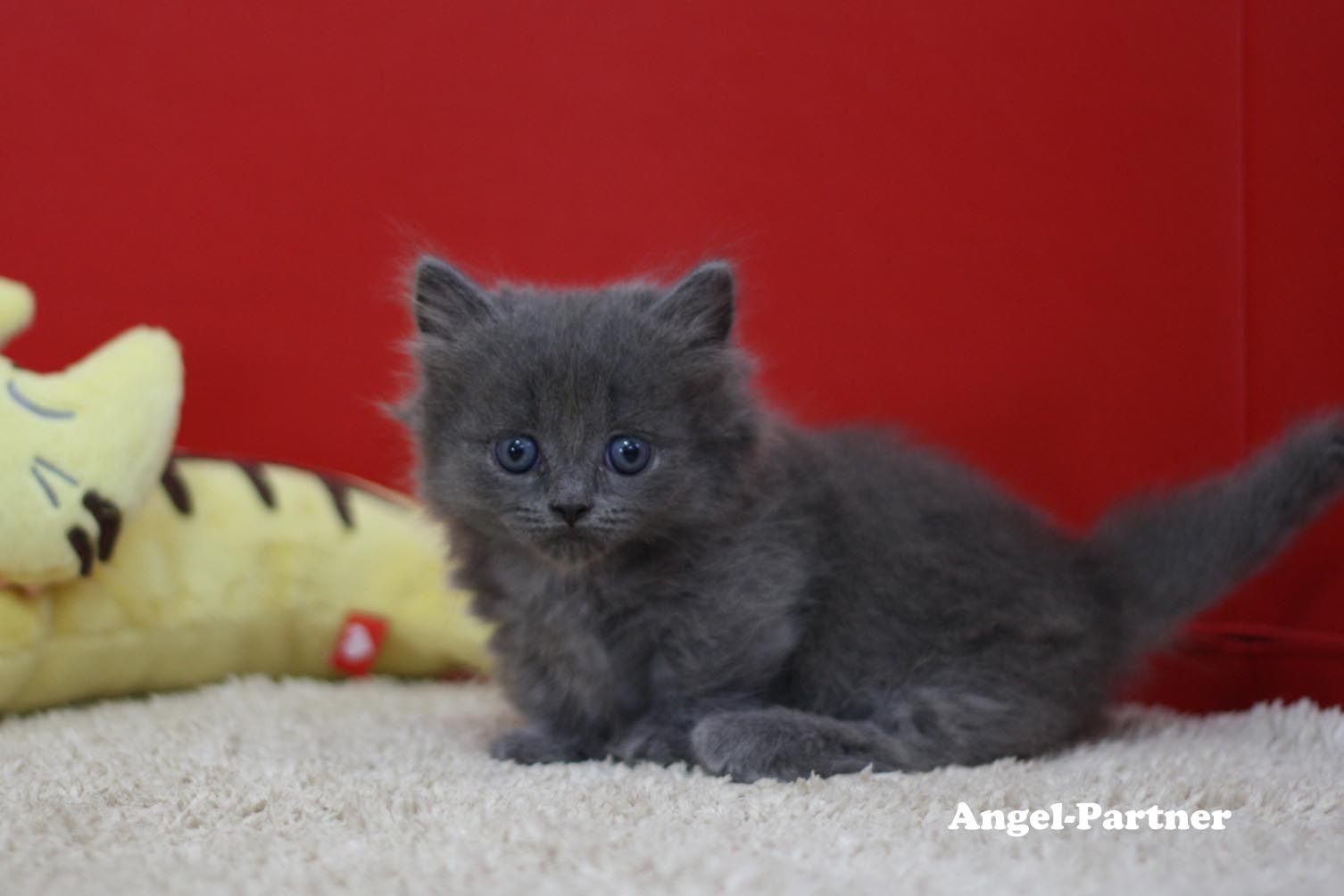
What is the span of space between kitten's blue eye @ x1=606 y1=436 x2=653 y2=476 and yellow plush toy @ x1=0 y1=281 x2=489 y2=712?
1.25 feet

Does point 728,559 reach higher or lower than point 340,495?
higher

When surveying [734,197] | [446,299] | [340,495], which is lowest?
[340,495]

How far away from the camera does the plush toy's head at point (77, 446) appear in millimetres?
1656

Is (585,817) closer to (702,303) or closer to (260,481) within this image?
(702,303)

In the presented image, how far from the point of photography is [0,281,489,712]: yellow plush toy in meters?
1.70

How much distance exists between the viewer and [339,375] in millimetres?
2311

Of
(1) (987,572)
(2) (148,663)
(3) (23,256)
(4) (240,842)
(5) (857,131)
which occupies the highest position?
(5) (857,131)

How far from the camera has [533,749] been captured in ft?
5.24

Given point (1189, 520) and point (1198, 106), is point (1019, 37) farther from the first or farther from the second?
point (1189, 520)

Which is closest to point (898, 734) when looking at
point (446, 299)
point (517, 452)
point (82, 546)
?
point (517, 452)

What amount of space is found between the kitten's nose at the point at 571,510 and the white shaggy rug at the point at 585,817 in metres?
0.30

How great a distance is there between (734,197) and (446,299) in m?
0.79

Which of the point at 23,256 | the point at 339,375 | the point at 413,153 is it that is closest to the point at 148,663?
the point at 339,375

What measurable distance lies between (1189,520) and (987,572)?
317mm
